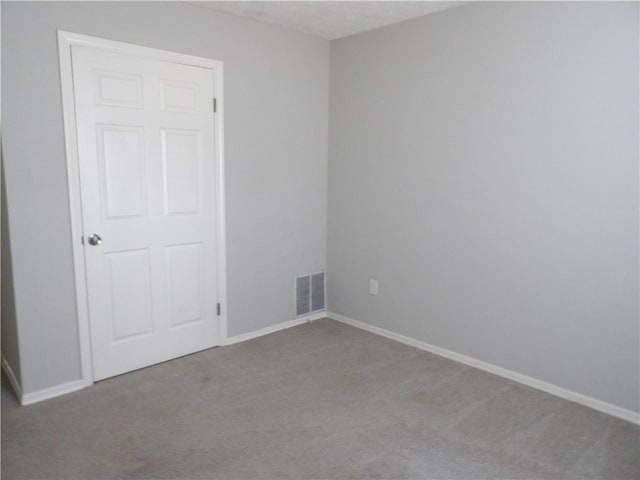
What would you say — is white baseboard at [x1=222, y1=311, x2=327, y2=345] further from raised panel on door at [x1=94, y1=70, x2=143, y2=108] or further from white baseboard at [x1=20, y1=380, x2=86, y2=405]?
raised panel on door at [x1=94, y1=70, x2=143, y2=108]

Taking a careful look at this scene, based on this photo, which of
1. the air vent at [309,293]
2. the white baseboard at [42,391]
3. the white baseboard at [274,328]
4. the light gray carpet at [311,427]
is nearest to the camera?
the light gray carpet at [311,427]

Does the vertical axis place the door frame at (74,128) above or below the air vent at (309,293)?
above

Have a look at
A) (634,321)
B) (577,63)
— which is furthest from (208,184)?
(634,321)

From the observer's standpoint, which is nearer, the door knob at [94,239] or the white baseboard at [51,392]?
the white baseboard at [51,392]

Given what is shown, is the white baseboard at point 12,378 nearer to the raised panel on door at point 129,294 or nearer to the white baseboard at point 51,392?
the white baseboard at point 51,392

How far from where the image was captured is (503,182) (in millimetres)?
3004

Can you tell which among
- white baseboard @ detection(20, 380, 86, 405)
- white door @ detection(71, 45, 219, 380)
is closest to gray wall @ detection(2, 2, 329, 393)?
white baseboard @ detection(20, 380, 86, 405)

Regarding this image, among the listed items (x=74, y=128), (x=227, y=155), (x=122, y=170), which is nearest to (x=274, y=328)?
(x=227, y=155)

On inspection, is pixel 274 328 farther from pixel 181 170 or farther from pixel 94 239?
pixel 94 239

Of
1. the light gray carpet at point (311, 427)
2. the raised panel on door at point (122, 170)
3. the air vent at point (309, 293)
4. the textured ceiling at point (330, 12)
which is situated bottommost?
the light gray carpet at point (311, 427)

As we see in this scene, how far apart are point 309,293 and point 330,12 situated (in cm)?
225

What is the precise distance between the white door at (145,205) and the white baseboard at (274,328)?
0.23 metres

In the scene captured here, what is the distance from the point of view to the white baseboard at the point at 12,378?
9.00 ft

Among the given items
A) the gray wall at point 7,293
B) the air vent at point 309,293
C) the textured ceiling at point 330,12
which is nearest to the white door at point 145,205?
the gray wall at point 7,293
